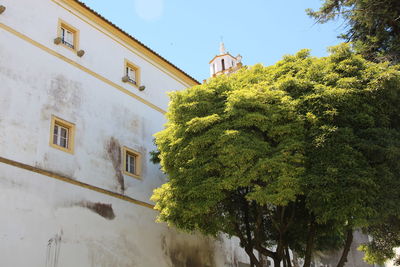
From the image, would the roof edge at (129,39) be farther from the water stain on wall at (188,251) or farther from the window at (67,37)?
the water stain on wall at (188,251)

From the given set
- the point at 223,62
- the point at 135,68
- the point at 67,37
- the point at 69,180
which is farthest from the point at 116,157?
the point at 223,62

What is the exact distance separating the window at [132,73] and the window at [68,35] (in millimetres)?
2530

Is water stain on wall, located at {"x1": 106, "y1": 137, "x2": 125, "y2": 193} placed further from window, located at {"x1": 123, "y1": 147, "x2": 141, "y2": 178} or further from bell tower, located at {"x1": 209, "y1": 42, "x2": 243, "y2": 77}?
bell tower, located at {"x1": 209, "y1": 42, "x2": 243, "y2": 77}

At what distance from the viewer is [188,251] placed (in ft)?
59.8

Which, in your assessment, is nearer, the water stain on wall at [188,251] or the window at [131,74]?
the water stain on wall at [188,251]

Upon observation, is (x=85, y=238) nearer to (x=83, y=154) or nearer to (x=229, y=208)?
(x=83, y=154)

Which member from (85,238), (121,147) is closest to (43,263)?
(85,238)

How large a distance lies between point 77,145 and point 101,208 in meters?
2.18

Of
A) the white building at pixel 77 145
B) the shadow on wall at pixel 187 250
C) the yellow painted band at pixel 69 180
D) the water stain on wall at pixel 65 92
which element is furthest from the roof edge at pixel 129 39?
the shadow on wall at pixel 187 250

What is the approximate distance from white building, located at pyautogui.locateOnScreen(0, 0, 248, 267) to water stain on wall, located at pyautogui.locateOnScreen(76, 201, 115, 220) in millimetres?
39

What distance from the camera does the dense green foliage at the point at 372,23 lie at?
15.1m

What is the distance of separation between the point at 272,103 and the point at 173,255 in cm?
725

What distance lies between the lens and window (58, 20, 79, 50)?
52.9 feet

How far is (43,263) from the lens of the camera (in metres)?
12.8
